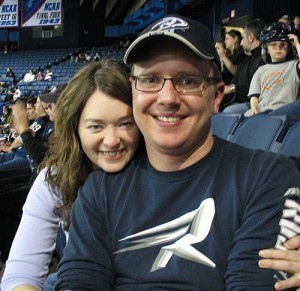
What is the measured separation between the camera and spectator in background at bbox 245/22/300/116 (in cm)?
306

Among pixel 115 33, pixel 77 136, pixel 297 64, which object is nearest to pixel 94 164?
pixel 77 136

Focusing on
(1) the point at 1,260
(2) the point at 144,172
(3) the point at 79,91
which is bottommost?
(1) the point at 1,260

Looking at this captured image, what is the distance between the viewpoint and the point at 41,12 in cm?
1334

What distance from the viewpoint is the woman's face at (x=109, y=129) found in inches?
44.4

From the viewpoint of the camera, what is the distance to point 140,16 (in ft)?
56.8

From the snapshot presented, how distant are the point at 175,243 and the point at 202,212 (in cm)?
9

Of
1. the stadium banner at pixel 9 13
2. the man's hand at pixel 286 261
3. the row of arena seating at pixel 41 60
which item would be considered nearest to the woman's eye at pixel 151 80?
the man's hand at pixel 286 261

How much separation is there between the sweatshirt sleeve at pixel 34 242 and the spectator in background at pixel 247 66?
2618 millimetres

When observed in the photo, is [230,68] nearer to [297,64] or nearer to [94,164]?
[297,64]

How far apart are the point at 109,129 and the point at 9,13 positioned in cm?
1460

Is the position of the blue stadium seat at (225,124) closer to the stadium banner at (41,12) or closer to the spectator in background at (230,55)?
the spectator in background at (230,55)

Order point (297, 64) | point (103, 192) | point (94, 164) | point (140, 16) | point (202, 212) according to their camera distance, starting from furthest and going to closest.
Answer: point (140, 16) < point (297, 64) < point (94, 164) < point (103, 192) < point (202, 212)

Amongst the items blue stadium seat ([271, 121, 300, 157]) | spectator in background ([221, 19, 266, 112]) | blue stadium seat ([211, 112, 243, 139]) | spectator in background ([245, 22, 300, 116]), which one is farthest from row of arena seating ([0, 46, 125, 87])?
blue stadium seat ([271, 121, 300, 157])

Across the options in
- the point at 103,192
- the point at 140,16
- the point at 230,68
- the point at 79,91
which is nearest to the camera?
the point at 103,192
